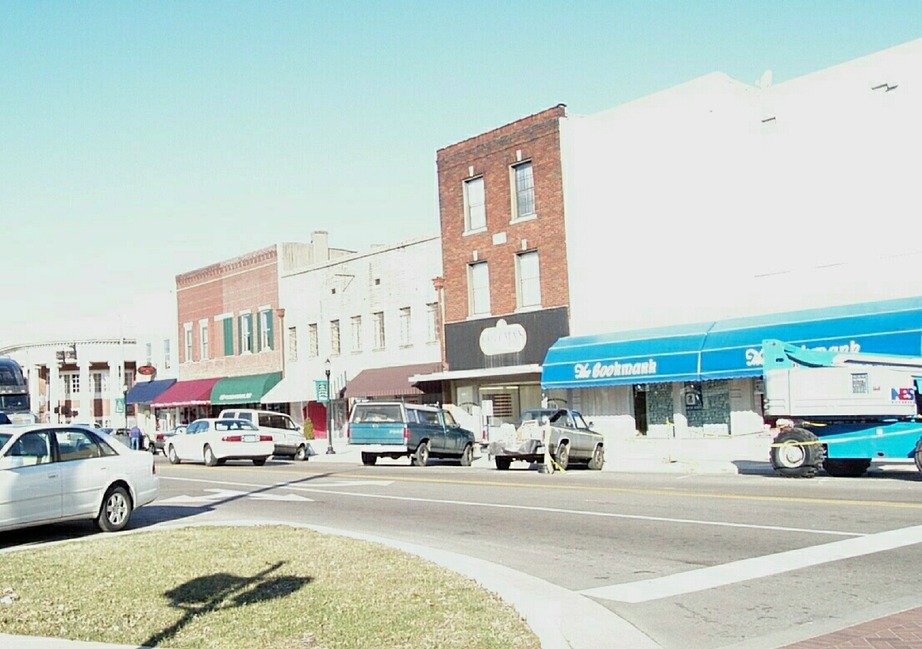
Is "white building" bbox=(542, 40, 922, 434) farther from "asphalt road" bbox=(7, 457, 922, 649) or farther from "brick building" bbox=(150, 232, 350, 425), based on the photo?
"brick building" bbox=(150, 232, 350, 425)

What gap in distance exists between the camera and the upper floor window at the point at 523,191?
3903 centimetres

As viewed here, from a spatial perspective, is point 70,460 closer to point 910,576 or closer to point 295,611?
point 295,611

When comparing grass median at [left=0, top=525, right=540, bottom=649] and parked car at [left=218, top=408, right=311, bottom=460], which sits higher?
parked car at [left=218, top=408, right=311, bottom=460]

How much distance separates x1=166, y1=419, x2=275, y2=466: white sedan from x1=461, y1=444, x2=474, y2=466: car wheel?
6.22 meters

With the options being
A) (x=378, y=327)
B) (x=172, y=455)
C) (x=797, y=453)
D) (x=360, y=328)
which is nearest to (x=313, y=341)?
(x=360, y=328)

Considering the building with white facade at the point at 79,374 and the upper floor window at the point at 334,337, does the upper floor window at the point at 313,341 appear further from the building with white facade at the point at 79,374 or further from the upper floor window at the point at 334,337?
the building with white facade at the point at 79,374

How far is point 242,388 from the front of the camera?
53.2m

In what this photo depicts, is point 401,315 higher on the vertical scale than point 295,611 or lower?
higher

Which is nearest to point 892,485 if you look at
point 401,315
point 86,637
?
point 86,637

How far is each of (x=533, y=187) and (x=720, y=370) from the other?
11230 millimetres

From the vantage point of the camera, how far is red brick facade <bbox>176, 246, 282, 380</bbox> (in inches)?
2087

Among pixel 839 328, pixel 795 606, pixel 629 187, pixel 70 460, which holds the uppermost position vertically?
pixel 629 187

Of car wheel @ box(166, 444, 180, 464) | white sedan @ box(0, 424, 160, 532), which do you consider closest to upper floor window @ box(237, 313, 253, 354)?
car wheel @ box(166, 444, 180, 464)

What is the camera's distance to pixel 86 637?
26.7 feet
